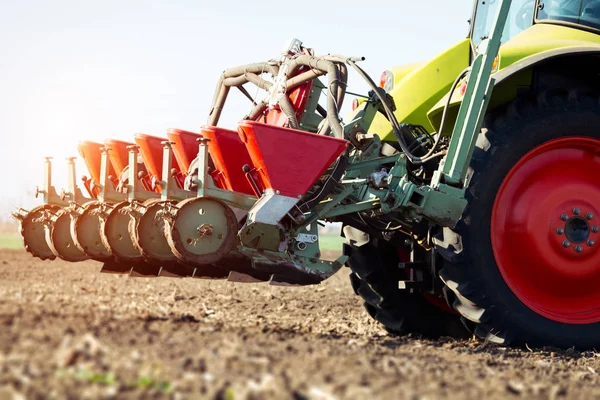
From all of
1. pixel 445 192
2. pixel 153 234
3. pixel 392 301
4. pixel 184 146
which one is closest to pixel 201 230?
pixel 153 234

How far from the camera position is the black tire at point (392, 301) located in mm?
5340

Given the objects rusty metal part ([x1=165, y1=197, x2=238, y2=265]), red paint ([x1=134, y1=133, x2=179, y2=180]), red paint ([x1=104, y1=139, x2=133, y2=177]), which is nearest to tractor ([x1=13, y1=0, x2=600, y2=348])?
rusty metal part ([x1=165, y1=197, x2=238, y2=265])

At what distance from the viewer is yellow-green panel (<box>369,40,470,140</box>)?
5320mm

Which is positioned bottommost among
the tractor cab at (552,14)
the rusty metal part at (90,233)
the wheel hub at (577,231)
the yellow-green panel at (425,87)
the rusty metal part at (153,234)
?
the rusty metal part at (90,233)

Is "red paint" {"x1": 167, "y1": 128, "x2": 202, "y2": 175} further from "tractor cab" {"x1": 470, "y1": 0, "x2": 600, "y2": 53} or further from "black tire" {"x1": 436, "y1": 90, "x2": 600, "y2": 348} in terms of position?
"tractor cab" {"x1": 470, "y1": 0, "x2": 600, "y2": 53}

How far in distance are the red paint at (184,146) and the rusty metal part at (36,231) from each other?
3.59 feet

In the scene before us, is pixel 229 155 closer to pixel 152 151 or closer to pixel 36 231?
pixel 152 151

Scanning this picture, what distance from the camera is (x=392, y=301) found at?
5.37 metres

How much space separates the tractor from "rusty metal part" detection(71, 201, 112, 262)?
0.01 meters

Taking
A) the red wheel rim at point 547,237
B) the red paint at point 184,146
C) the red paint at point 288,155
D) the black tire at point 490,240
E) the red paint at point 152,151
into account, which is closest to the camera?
the red paint at point 288,155

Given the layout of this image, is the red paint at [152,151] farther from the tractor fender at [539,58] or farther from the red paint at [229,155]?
the tractor fender at [539,58]

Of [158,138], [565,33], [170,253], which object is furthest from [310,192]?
[565,33]

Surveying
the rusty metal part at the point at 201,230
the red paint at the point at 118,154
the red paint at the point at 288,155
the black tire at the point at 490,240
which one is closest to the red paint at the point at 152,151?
the red paint at the point at 118,154

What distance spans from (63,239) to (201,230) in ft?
5.63
